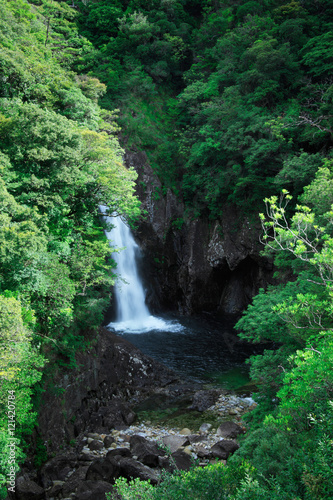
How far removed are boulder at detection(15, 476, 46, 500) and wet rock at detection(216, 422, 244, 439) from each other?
6130 mm

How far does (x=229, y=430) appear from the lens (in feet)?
38.9

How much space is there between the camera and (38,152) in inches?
441

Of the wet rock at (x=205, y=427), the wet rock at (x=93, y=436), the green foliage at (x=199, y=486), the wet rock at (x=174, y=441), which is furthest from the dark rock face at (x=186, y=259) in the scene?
the green foliage at (x=199, y=486)

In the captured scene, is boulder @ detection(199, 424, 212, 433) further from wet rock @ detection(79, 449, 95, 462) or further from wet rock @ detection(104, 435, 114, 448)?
wet rock @ detection(79, 449, 95, 462)

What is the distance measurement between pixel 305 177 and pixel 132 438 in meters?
13.9

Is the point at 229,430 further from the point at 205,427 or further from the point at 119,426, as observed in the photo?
the point at 119,426

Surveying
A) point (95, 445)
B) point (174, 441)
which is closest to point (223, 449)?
point (174, 441)

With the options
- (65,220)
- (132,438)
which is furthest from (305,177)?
(132,438)

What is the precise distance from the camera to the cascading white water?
23.4 m

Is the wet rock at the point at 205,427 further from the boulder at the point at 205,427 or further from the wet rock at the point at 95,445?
the wet rock at the point at 95,445

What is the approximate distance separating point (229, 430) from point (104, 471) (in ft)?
15.5

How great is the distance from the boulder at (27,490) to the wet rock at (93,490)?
1147mm

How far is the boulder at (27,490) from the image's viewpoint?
903cm

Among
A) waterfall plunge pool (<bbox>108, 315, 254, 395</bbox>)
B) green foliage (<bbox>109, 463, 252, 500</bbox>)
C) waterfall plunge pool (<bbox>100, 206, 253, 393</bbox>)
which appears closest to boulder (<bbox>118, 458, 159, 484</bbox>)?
green foliage (<bbox>109, 463, 252, 500</bbox>)
